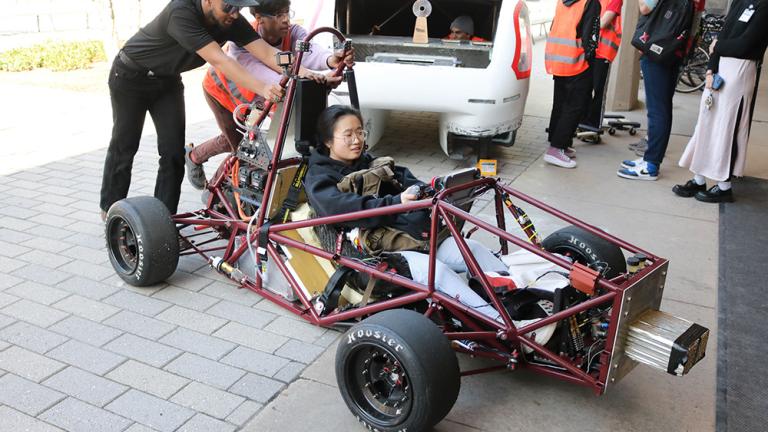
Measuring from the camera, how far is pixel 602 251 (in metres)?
3.62

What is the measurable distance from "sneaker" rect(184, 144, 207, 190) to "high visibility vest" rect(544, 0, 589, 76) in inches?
137

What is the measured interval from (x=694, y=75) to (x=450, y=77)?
277 inches

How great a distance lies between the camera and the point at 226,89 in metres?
5.12

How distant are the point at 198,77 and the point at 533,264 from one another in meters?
9.36

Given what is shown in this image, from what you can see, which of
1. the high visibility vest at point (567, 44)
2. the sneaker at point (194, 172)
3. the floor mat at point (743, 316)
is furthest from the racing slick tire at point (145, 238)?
the high visibility vest at point (567, 44)

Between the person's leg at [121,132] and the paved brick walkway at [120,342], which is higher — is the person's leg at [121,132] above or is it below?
Answer: above

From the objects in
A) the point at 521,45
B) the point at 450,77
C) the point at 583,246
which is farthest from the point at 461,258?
the point at 521,45

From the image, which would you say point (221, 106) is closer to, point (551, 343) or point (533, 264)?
point (533, 264)

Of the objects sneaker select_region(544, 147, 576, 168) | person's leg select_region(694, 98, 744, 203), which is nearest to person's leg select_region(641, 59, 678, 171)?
person's leg select_region(694, 98, 744, 203)

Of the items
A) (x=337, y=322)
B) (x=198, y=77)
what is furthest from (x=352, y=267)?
(x=198, y=77)

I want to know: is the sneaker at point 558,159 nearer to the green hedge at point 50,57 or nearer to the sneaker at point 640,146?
the sneaker at point 640,146

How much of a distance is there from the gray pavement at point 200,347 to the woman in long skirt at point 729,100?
1.08 ft

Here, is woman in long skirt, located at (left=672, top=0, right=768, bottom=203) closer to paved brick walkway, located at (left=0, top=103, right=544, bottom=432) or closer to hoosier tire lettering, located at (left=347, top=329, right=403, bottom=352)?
paved brick walkway, located at (left=0, top=103, right=544, bottom=432)

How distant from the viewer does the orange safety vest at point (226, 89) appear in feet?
16.6
